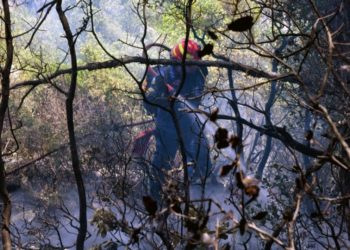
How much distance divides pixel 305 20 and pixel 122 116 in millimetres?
5207

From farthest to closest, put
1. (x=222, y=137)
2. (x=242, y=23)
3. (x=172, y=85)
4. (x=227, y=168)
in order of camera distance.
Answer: (x=172, y=85) → (x=242, y=23) → (x=222, y=137) → (x=227, y=168)

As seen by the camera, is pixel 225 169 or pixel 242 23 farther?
pixel 242 23

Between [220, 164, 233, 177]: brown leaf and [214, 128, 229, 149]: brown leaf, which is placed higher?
[214, 128, 229, 149]: brown leaf

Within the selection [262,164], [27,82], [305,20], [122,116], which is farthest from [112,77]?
[27,82]

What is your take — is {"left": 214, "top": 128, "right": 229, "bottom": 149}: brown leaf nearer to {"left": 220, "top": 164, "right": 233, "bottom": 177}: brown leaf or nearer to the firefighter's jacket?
{"left": 220, "top": 164, "right": 233, "bottom": 177}: brown leaf

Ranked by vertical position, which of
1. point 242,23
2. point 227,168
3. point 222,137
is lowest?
point 227,168

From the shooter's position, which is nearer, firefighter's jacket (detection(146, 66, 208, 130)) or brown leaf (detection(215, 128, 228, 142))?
brown leaf (detection(215, 128, 228, 142))

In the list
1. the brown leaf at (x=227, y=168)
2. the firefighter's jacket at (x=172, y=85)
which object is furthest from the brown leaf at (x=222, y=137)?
the firefighter's jacket at (x=172, y=85)

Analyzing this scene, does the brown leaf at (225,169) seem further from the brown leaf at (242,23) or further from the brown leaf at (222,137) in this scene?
the brown leaf at (242,23)

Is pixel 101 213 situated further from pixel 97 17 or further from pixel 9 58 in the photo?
pixel 97 17

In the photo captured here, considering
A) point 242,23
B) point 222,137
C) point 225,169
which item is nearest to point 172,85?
point 242,23

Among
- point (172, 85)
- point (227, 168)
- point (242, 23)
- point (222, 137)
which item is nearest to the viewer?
point (227, 168)

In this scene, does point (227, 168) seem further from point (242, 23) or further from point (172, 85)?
point (172, 85)

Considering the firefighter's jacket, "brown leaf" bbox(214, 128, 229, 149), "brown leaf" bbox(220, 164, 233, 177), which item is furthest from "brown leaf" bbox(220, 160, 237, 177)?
the firefighter's jacket
